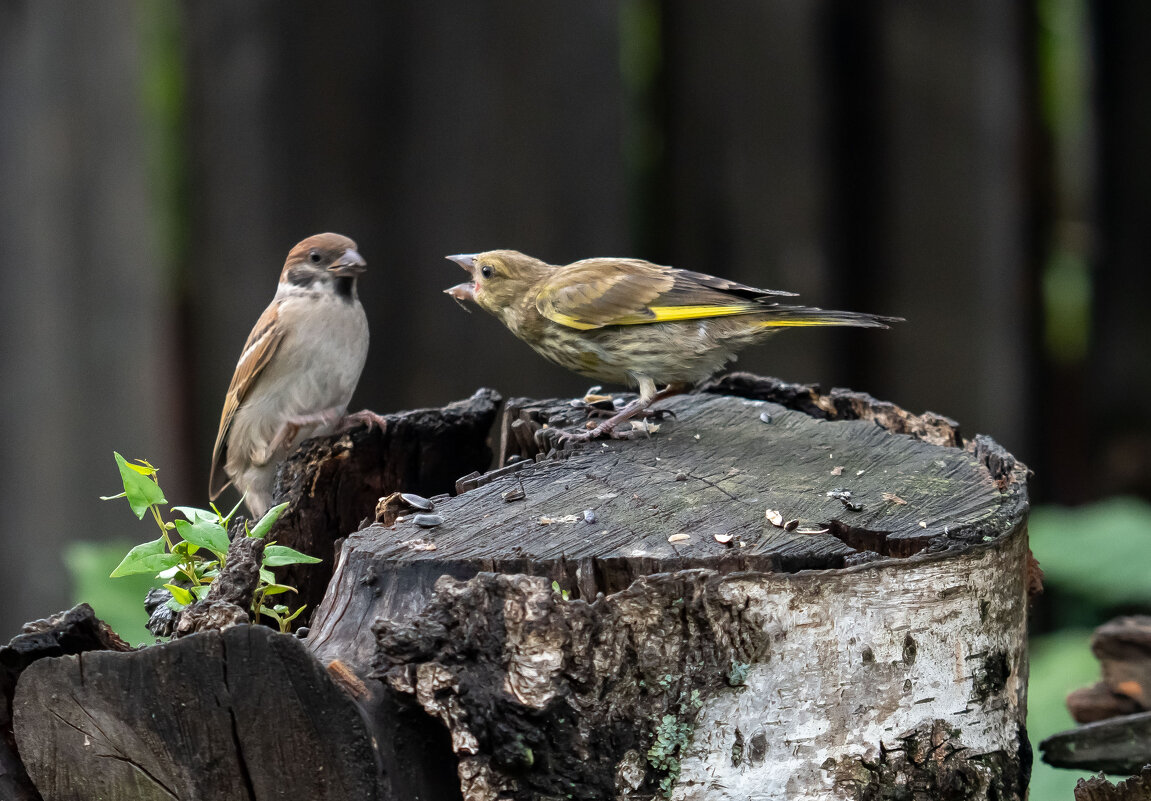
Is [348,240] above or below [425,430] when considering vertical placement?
above

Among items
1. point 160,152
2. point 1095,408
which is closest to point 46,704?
point 160,152

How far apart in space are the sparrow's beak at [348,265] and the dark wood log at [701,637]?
→ 1994 millimetres

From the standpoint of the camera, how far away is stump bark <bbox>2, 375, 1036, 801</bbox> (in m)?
2.30

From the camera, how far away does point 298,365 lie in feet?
16.0

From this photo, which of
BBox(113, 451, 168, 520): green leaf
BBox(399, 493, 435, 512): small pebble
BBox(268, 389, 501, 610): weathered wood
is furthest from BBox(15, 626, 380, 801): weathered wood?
BBox(268, 389, 501, 610): weathered wood

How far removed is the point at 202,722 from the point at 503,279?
2649mm

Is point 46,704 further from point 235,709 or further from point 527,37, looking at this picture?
point 527,37

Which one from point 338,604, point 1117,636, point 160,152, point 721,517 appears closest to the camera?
point 338,604

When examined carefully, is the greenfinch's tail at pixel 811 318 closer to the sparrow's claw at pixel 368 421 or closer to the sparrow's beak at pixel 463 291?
the sparrow's beak at pixel 463 291

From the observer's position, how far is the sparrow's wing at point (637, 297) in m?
4.22

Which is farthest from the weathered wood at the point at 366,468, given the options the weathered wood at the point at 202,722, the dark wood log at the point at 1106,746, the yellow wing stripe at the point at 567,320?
the dark wood log at the point at 1106,746

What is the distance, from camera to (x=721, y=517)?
292 centimetres

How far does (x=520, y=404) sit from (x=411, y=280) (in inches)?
52.0

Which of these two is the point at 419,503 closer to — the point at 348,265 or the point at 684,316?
the point at 684,316
